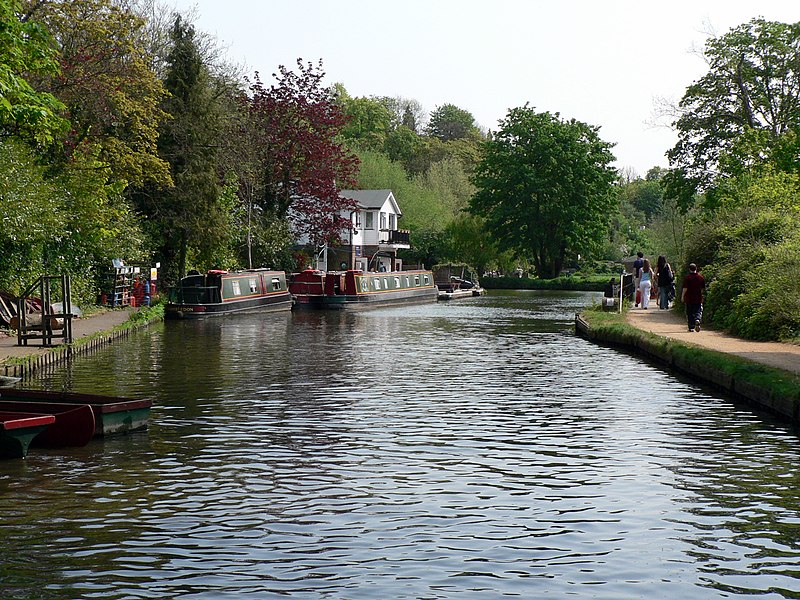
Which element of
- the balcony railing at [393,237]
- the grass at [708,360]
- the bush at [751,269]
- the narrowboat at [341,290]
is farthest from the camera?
the balcony railing at [393,237]

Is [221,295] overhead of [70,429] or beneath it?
overhead

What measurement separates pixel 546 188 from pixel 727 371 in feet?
226

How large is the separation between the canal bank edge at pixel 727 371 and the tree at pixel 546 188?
193 ft

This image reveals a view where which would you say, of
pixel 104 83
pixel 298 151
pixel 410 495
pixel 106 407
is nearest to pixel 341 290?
pixel 298 151

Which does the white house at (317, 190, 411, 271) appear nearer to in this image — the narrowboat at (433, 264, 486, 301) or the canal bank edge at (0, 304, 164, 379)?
the narrowboat at (433, 264, 486, 301)

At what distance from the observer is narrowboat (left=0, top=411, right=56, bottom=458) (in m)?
12.3

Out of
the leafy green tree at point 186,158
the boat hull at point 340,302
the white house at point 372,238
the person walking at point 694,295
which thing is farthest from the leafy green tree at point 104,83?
the white house at point 372,238

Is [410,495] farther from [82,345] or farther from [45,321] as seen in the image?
[82,345]

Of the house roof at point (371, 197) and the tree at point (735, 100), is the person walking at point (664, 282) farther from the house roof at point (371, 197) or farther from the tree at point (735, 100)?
the house roof at point (371, 197)

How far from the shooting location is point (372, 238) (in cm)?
8675

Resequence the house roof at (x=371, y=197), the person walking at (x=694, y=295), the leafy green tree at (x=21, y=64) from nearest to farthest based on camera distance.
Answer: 1. the leafy green tree at (x=21, y=64)
2. the person walking at (x=694, y=295)
3. the house roof at (x=371, y=197)

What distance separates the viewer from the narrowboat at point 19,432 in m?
12.3

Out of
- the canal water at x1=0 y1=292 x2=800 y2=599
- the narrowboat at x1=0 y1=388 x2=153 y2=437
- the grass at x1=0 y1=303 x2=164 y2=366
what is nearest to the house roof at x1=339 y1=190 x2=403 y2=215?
the grass at x1=0 y1=303 x2=164 y2=366

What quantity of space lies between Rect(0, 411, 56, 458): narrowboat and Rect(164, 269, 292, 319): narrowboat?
28931 millimetres
